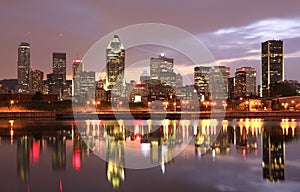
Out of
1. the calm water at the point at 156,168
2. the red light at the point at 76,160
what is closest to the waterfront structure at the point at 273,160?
the calm water at the point at 156,168

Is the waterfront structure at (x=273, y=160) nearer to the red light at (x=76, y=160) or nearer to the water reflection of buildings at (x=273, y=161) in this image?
the water reflection of buildings at (x=273, y=161)

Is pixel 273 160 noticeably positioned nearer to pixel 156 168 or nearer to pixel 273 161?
pixel 273 161

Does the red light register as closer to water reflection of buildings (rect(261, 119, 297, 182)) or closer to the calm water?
the calm water

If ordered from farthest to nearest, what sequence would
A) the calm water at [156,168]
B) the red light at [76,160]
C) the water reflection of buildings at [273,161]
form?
the red light at [76,160] < the water reflection of buildings at [273,161] < the calm water at [156,168]

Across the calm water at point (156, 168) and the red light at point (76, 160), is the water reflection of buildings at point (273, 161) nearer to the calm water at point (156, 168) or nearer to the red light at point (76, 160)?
the calm water at point (156, 168)

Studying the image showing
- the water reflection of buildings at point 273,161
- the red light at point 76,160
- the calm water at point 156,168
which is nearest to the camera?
the calm water at point 156,168

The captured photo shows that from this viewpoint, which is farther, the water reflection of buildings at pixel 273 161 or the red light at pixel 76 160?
the red light at pixel 76 160

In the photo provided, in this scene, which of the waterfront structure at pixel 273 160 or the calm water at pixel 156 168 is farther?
the waterfront structure at pixel 273 160

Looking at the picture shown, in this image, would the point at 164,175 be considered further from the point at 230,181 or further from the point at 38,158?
the point at 38,158

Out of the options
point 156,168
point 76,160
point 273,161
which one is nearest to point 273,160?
point 273,161

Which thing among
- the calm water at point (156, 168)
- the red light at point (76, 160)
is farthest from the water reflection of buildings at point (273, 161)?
the red light at point (76, 160)

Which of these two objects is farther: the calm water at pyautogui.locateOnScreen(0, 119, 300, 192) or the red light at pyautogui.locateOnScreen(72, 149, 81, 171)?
the red light at pyautogui.locateOnScreen(72, 149, 81, 171)

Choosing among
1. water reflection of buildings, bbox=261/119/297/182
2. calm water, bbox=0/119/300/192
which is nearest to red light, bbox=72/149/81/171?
calm water, bbox=0/119/300/192

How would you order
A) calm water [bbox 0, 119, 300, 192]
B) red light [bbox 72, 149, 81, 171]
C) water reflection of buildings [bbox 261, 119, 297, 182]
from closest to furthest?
1. calm water [bbox 0, 119, 300, 192]
2. water reflection of buildings [bbox 261, 119, 297, 182]
3. red light [bbox 72, 149, 81, 171]
